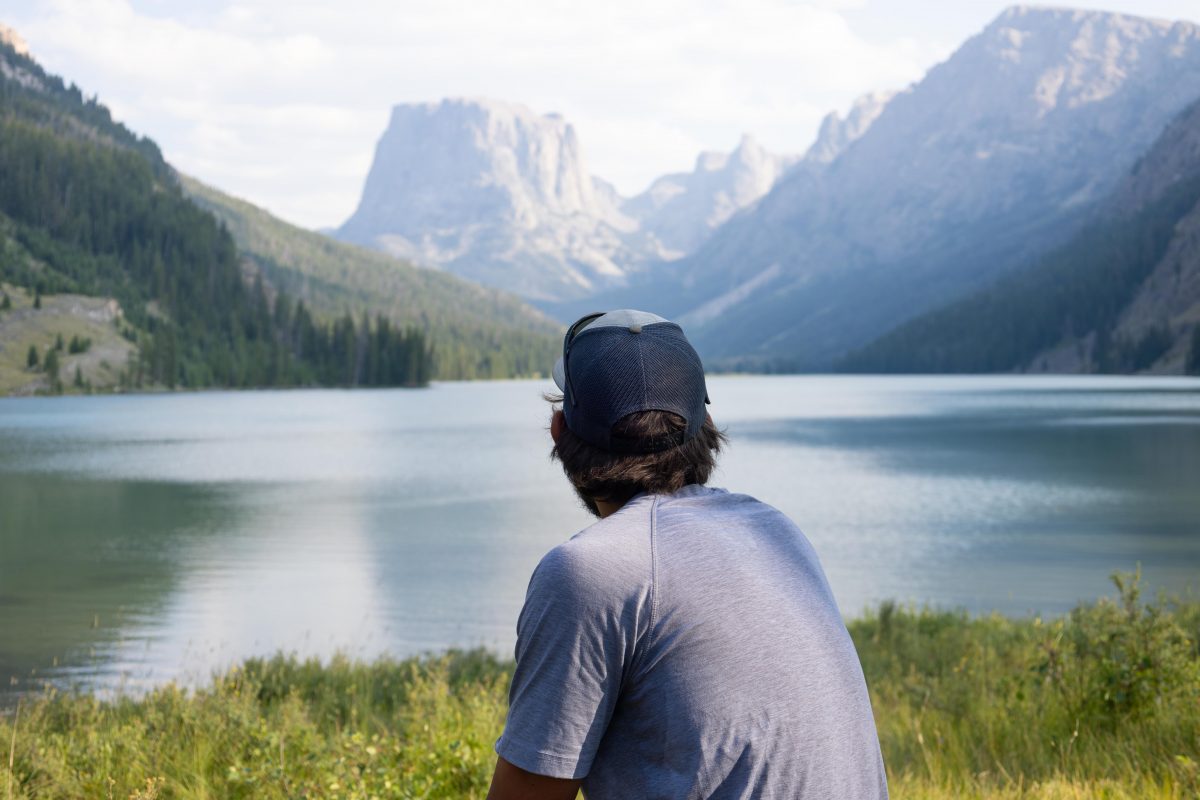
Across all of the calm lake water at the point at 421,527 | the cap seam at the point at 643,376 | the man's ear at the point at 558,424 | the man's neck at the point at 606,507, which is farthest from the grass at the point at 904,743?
the cap seam at the point at 643,376

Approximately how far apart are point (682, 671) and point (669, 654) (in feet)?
0.20

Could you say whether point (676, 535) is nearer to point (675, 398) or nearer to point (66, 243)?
point (675, 398)

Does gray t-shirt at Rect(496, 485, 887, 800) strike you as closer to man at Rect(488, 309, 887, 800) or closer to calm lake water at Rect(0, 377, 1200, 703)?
man at Rect(488, 309, 887, 800)

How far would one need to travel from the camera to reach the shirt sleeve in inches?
104

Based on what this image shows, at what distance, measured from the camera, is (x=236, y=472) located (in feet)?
173

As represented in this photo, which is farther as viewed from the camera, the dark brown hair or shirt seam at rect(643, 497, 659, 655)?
the dark brown hair

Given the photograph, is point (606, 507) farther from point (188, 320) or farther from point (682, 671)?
point (188, 320)

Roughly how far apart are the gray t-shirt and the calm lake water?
187 centimetres

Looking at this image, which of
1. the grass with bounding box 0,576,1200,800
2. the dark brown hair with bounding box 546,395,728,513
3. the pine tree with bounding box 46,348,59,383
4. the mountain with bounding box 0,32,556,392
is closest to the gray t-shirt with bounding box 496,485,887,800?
the dark brown hair with bounding box 546,395,728,513

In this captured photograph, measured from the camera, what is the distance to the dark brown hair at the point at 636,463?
10.1ft

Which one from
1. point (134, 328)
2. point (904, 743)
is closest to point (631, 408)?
point (904, 743)

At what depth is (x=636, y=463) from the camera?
3074 millimetres

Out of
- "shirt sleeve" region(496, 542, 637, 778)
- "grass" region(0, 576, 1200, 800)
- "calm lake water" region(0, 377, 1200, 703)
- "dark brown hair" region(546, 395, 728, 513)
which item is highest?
"dark brown hair" region(546, 395, 728, 513)

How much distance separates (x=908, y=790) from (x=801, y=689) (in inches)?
164
